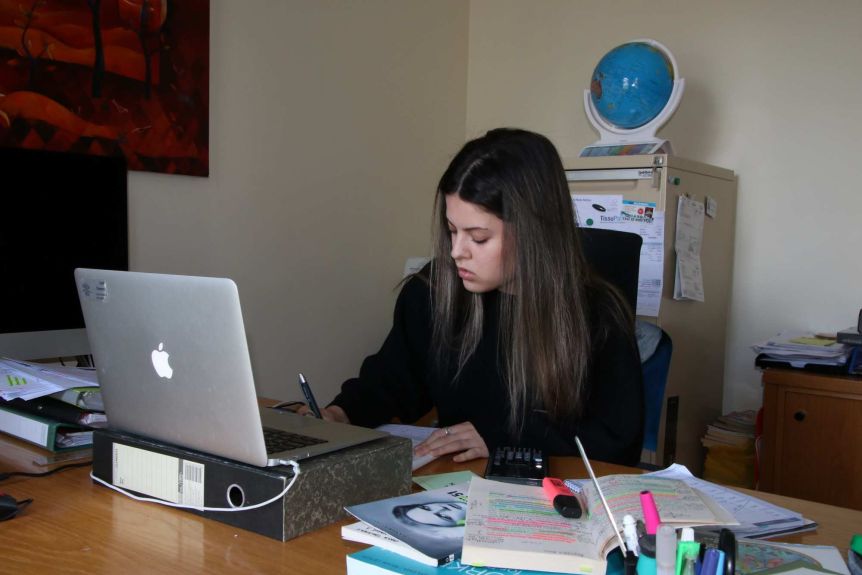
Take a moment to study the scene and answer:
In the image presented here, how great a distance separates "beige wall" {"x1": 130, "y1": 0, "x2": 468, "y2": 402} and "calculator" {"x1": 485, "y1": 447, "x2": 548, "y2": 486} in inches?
51.8

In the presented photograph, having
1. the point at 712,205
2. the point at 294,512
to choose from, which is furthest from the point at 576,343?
the point at 712,205

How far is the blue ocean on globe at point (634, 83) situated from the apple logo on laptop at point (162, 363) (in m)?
2.00

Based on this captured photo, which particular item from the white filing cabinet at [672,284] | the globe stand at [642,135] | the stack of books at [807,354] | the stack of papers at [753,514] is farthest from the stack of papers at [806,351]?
the stack of papers at [753,514]

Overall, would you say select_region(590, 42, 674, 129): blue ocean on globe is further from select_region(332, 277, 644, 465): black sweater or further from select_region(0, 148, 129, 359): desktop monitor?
select_region(0, 148, 129, 359): desktop monitor

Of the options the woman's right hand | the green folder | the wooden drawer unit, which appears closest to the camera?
the green folder

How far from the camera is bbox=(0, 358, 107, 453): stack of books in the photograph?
4.11 ft

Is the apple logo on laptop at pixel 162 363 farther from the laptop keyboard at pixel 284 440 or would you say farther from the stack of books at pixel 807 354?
the stack of books at pixel 807 354

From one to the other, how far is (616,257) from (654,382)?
0.94ft

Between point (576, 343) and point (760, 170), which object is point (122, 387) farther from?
point (760, 170)

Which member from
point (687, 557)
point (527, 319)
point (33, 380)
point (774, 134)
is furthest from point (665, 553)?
point (774, 134)

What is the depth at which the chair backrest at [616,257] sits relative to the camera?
1.80 metres

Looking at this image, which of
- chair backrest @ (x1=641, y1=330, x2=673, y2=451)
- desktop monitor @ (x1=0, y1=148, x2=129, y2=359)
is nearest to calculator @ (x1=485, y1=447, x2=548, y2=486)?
chair backrest @ (x1=641, y1=330, x2=673, y2=451)

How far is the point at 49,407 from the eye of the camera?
1310 mm

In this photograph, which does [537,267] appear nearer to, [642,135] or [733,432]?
[642,135]
